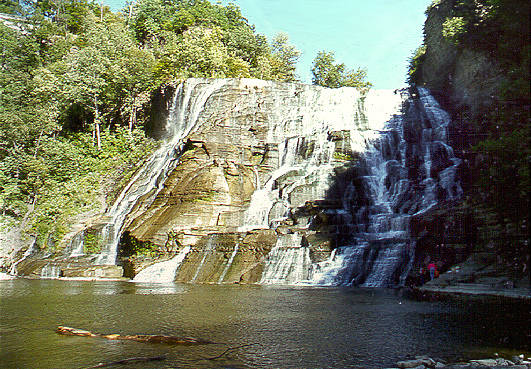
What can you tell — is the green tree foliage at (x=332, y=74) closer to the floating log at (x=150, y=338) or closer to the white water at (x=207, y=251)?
the white water at (x=207, y=251)

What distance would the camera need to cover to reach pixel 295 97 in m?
35.8

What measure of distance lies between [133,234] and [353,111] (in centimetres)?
1982

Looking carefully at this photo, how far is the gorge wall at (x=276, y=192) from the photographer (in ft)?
68.7

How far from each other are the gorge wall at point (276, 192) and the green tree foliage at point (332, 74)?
24.8 metres

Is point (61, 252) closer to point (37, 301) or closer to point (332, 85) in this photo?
point (37, 301)

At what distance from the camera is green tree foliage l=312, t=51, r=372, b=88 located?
59.7m

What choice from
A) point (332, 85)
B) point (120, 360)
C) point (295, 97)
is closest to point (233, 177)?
point (295, 97)

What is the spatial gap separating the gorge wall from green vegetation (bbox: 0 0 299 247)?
158 inches

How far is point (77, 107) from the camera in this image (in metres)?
40.9

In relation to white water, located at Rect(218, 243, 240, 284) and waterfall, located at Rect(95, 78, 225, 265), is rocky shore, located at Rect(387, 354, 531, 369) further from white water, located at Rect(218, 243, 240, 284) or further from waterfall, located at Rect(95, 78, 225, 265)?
waterfall, located at Rect(95, 78, 225, 265)

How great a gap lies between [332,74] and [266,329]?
182ft

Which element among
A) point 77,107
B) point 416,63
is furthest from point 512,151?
point 77,107

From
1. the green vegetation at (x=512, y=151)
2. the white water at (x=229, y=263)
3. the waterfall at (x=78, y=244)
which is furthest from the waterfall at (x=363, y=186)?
the waterfall at (x=78, y=244)

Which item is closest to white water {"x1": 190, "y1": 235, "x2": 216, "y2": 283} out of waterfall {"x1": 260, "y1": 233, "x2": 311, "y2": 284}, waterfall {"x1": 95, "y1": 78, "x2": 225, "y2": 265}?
waterfall {"x1": 260, "y1": 233, "x2": 311, "y2": 284}
